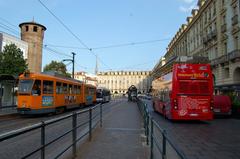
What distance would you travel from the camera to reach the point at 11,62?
36594 mm

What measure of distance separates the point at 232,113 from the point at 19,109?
14964 millimetres

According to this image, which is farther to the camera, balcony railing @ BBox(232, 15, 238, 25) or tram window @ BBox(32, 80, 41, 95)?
balcony railing @ BBox(232, 15, 238, 25)

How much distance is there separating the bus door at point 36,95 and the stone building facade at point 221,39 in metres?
15.3

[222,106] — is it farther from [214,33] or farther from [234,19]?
[214,33]

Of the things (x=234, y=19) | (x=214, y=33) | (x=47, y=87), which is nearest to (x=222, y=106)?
(x=47, y=87)

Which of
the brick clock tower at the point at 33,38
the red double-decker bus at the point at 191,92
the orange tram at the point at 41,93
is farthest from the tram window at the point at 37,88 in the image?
the brick clock tower at the point at 33,38

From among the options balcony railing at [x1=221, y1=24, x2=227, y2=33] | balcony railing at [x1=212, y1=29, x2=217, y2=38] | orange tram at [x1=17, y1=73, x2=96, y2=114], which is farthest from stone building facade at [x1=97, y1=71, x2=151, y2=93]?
orange tram at [x1=17, y1=73, x2=96, y2=114]

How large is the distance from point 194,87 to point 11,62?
→ 27585 millimetres

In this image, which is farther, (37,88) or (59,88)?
(59,88)

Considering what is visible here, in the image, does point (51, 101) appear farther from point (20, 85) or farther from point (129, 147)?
point (129, 147)

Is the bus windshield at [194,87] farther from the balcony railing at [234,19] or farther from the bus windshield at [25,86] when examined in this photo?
the balcony railing at [234,19]

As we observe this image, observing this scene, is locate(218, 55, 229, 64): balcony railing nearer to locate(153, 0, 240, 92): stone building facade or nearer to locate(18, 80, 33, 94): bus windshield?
locate(153, 0, 240, 92): stone building facade

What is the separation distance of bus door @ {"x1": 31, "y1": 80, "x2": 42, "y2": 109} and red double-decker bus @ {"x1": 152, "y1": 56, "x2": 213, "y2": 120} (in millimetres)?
8415

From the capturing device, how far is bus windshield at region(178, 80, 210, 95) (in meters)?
15.8
